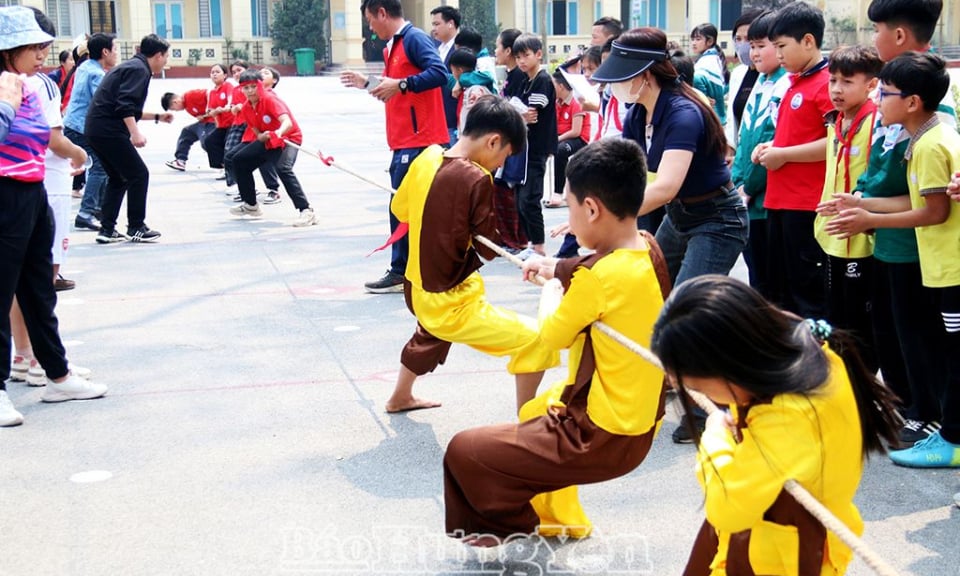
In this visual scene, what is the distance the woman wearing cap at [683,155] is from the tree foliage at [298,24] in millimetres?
41883

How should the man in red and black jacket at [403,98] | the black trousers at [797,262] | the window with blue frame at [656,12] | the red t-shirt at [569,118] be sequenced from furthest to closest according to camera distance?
the window with blue frame at [656,12]
the red t-shirt at [569,118]
the man in red and black jacket at [403,98]
the black trousers at [797,262]

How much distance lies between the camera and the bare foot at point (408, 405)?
193 inches

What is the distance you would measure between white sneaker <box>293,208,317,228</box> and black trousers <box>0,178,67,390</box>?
208 inches

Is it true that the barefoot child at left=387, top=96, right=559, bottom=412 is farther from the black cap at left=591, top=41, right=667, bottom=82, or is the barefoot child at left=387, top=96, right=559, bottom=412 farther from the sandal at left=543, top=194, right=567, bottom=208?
the sandal at left=543, top=194, right=567, bottom=208

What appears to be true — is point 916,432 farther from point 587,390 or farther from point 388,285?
point 388,285

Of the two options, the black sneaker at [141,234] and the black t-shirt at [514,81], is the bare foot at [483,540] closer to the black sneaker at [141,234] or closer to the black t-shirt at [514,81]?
the black t-shirt at [514,81]

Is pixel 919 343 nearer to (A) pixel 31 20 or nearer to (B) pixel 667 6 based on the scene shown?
(A) pixel 31 20

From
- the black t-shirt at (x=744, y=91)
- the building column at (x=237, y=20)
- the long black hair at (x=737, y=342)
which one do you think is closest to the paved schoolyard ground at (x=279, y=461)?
the long black hair at (x=737, y=342)

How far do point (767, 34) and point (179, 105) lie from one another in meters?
7.42

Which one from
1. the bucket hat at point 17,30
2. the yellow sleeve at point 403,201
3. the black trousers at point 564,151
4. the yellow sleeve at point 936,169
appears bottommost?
the black trousers at point 564,151

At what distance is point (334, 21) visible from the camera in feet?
150

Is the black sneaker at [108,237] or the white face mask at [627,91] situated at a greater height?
the white face mask at [627,91]

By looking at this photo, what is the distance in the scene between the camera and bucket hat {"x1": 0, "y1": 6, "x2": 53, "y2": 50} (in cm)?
471

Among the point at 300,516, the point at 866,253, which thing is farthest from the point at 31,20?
the point at 866,253
